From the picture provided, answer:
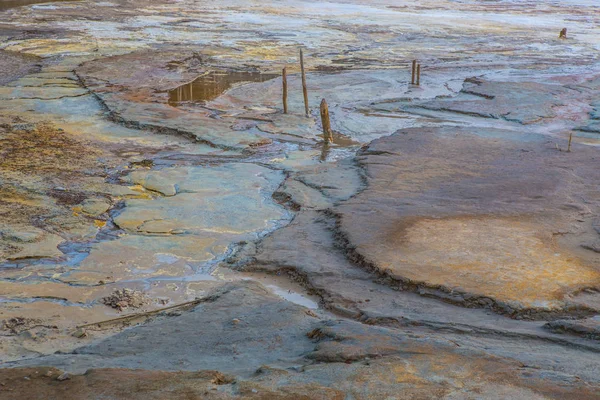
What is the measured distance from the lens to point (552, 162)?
33.9 feet

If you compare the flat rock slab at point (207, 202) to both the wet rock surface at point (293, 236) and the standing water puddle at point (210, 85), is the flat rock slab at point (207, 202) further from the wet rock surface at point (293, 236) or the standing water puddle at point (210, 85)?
the standing water puddle at point (210, 85)

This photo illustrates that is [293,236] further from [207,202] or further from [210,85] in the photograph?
[210,85]

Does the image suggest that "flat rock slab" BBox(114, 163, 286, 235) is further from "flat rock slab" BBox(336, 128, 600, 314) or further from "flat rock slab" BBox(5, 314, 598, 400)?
"flat rock slab" BBox(5, 314, 598, 400)

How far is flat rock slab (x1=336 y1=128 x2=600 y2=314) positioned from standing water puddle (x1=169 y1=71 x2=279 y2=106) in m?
5.08

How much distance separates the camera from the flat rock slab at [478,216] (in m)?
6.34

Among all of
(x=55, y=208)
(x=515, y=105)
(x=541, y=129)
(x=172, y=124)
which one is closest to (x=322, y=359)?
(x=55, y=208)

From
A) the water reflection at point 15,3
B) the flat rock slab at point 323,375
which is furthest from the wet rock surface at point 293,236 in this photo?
the water reflection at point 15,3

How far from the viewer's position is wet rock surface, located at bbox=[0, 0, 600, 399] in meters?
4.50

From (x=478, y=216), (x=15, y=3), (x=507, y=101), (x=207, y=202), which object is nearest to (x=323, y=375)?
(x=478, y=216)

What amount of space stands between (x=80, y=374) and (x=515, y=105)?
11938 mm

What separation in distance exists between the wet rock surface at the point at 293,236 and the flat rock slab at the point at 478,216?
0.03m

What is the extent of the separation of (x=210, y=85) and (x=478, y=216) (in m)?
9.74

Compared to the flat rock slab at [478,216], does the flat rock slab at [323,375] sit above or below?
above

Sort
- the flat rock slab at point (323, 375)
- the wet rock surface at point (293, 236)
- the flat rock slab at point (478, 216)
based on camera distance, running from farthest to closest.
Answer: the flat rock slab at point (478, 216), the wet rock surface at point (293, 236), the flat rock slab at point (323, 375)
